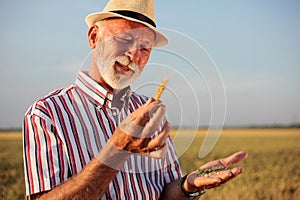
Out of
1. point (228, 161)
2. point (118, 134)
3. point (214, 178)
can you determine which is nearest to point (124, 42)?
point (118, 134)

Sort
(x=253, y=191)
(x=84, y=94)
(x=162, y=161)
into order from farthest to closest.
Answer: (x=253, y=191), (x=162, y=161), (x=84, y=94)

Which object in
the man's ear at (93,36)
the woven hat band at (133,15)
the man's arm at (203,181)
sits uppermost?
the woven hat band at (133,15)

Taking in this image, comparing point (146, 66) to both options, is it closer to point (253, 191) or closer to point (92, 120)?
point (92, 120)

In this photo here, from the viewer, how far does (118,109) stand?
2.49 m

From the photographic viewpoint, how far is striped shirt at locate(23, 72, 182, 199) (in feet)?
7.04

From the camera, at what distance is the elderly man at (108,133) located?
1936mm

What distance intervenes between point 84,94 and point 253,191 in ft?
20.9

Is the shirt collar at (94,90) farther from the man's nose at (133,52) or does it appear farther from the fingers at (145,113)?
the fingers at (145,113)

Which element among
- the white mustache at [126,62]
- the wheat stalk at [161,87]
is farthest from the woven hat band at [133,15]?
the wheat stalk at [161,87]

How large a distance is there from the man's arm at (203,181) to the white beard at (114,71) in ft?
2.00

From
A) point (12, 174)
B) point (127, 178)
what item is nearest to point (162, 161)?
point (127, 178)

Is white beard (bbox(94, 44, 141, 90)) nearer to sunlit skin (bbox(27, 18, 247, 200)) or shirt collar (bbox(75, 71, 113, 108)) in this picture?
sunlit skin (bbox(27, 18, 247, 200))

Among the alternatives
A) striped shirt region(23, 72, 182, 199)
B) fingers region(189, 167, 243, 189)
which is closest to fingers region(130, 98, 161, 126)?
striped shirt region(23, 72, 182, 199)

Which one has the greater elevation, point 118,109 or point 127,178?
point 118,109
